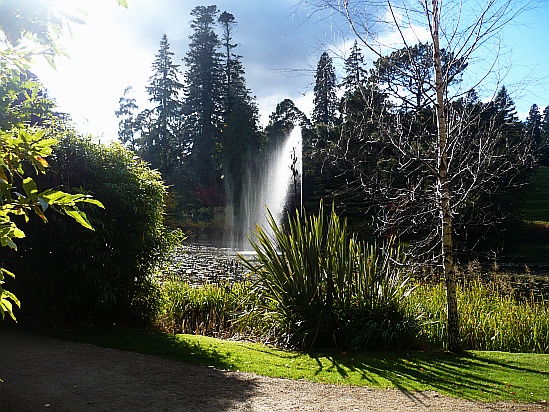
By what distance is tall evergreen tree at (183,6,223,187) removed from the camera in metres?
43.1

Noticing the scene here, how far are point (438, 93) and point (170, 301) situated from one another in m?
5.74

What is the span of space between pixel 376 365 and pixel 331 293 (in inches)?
59.0

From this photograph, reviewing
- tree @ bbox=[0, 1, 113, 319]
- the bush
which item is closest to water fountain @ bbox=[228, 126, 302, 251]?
the bush

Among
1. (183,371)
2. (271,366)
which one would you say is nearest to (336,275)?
(271,366)

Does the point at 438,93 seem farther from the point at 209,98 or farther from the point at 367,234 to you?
the point at 209,98

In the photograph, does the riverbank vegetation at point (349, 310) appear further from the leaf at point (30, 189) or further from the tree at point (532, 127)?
the leaf at point (30, 189)

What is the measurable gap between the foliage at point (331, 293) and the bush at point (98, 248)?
1.86 metres

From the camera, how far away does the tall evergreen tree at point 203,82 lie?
4312cm

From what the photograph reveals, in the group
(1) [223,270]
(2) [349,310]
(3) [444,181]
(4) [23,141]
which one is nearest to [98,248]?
(2) [349,310]

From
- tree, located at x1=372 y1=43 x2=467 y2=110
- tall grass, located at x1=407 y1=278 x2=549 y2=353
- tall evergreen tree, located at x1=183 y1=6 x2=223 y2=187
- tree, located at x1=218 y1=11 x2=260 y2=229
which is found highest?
tall evergreen tree, located at x1=183 y1=6 x2=223 y2=187

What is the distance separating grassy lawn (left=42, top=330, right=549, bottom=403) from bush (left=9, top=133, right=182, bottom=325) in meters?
0.58

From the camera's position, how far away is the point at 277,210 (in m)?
23.8

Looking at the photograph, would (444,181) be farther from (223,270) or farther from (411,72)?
(223,270)

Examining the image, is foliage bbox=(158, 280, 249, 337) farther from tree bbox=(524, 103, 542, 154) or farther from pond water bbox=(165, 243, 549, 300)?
tree bbox=(524, 103, 542, 154)
